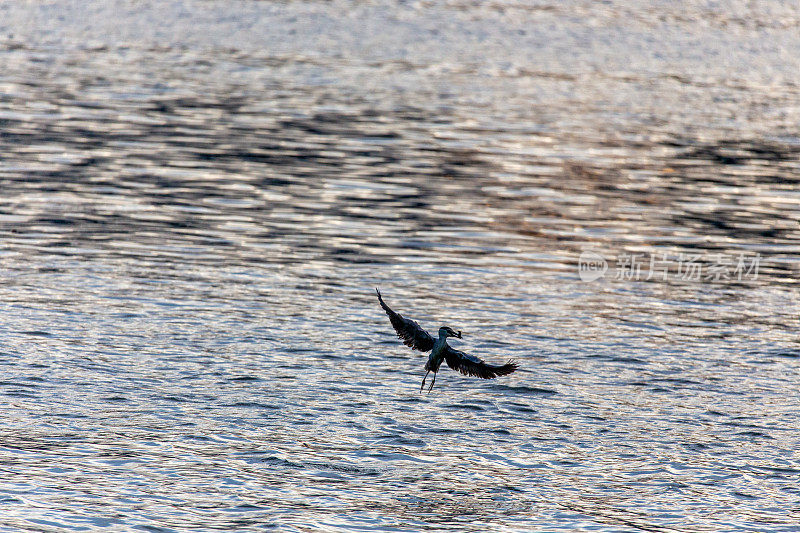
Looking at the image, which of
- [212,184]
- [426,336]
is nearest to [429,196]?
[212,184]

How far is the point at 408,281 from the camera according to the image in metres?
18.1

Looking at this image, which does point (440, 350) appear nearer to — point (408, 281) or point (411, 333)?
point (411, 333)

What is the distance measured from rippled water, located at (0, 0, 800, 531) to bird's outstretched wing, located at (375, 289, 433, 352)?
1.44 metres

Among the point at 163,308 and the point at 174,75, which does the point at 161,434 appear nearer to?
the point at 163,308

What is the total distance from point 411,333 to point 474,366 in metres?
0.59

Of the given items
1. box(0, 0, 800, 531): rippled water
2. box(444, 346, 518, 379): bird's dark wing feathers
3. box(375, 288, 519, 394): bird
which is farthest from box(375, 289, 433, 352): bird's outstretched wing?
box(0, 0, 800, 531): rippled water

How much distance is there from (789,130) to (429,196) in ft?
40.9

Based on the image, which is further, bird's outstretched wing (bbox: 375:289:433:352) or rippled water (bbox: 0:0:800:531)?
rippled water (bbox: 0:0:800:531)

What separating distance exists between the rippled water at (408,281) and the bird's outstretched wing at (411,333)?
144cm

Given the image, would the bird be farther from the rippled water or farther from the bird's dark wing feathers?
the rippled water

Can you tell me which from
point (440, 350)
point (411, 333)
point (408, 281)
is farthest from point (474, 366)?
point (408, 281)

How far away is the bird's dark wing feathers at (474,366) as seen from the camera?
9.63 meters

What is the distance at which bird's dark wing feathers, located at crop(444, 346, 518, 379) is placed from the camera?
963 cm

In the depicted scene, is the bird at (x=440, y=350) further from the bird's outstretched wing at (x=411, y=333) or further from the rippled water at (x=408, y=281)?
the rippled water at (x=408, y=281)
